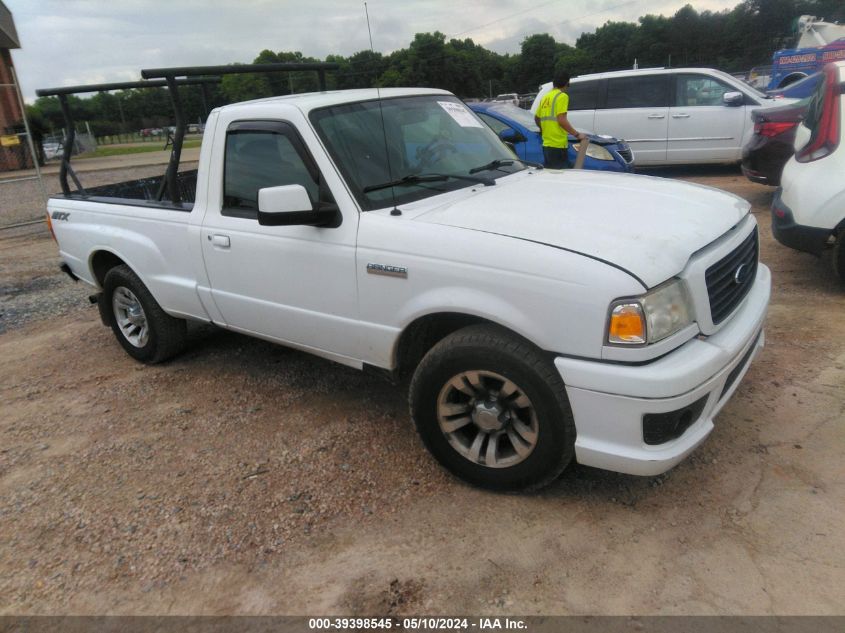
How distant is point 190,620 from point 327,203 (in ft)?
6.48

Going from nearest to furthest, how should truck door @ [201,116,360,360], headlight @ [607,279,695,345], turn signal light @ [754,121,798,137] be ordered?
1. headlight @ [607,279,695,345]
2. truck door @ [201,116,360,360]
3. turn signal light @ [754,121,798,137]

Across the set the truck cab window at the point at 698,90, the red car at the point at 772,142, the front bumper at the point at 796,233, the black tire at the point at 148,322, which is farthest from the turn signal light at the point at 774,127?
the black tire at the point at 148,322

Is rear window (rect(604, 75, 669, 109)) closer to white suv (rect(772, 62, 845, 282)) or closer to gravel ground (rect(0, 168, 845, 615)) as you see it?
white suv (rect(772, 62, 845, 282))

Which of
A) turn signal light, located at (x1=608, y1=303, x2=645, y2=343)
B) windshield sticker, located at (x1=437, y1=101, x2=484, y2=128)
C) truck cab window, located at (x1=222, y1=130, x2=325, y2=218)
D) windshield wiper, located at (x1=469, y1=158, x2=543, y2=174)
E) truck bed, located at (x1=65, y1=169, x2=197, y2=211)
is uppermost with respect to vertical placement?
windshield sticker, located at (x1=437, y1=101, x2=484, y2=128)

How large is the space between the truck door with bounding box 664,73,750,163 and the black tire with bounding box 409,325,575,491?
30.6 feet

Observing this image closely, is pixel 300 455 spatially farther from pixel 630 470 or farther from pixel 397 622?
pixel 630 470

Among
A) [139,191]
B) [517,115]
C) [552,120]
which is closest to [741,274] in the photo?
[139,191]

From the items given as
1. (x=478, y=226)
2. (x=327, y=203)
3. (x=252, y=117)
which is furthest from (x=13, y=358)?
(x=478, y=226)

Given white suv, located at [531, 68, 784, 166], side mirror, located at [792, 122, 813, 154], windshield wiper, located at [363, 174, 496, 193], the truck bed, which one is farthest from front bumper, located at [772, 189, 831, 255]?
white suv, located at [531, 68, 784, 166]

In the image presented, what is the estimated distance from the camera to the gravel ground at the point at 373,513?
2467 mm

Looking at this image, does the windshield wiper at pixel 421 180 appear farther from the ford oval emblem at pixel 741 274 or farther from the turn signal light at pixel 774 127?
the turn signal light at pixel 774 127

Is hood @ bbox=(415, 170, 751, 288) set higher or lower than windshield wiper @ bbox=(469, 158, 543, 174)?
lower

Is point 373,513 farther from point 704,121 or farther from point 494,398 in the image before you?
point 704,121

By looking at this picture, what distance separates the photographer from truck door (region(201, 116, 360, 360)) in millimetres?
A: 3262
